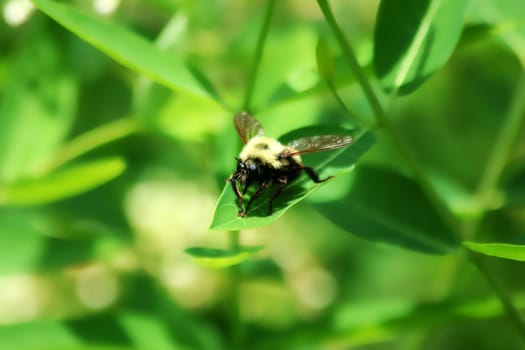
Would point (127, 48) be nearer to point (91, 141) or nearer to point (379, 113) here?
point (379, 113)

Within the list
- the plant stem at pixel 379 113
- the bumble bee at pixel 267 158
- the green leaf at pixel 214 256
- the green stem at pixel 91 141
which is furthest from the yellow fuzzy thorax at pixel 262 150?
the green stem at pixel 91 141

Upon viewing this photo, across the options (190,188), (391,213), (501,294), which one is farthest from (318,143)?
(190,188)

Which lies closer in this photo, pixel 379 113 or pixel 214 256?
pixel 214 256

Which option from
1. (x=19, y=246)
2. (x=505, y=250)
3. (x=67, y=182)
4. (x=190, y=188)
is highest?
(x=190, y=188)

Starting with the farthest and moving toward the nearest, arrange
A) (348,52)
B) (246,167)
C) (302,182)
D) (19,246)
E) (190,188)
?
(190,188) → (19,246) → (246,167) → (302,182) → (348,52)

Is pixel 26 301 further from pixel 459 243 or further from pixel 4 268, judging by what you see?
pixel 459 243

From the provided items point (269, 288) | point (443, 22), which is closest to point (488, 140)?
point (269, 288)
